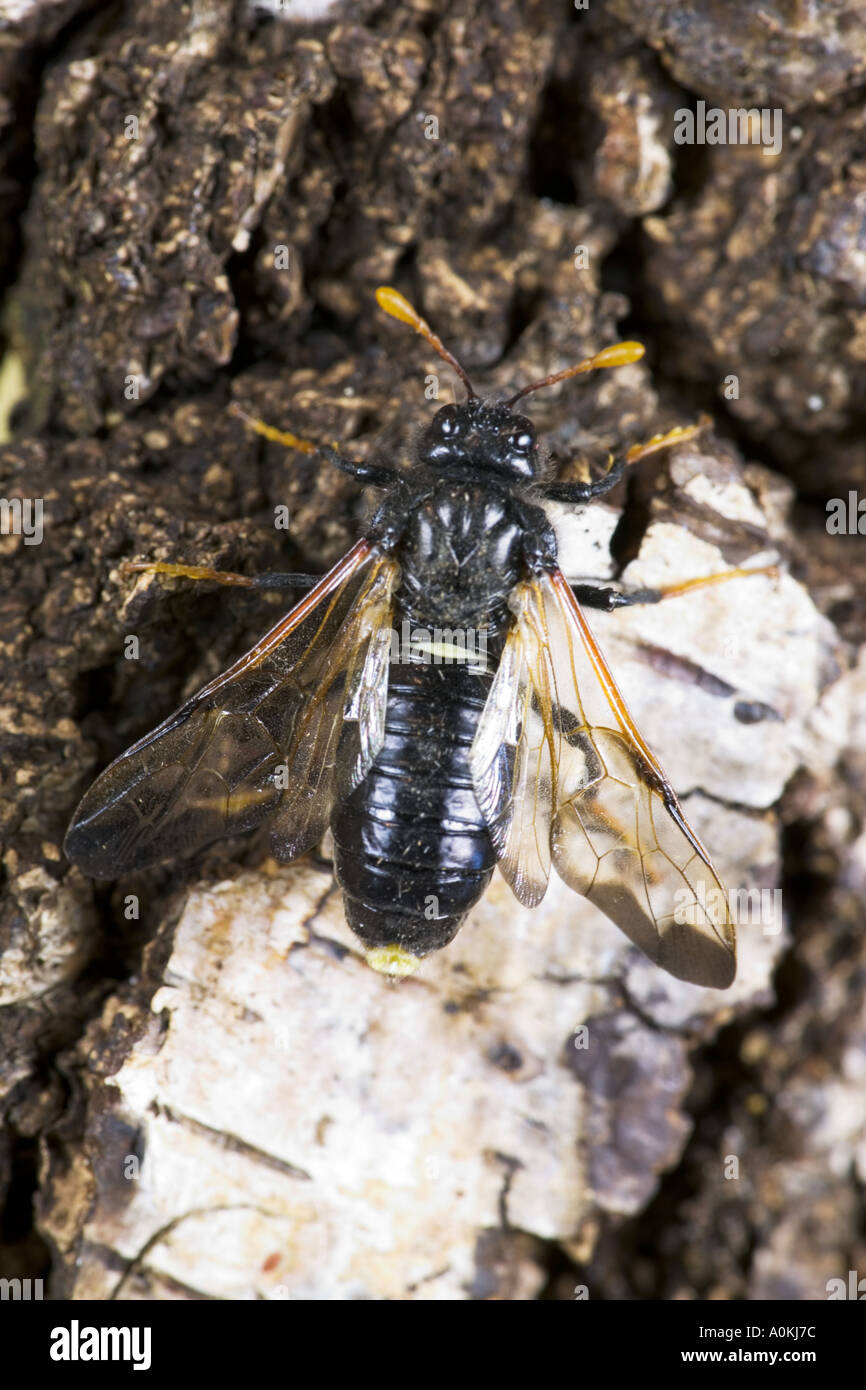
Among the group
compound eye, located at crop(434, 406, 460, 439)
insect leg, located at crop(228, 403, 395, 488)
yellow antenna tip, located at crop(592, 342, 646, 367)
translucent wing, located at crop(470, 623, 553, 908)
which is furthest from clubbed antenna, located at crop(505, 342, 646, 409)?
translucent wing, located at crop(470, 623, 553, 908)

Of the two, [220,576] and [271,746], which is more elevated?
[220,576]

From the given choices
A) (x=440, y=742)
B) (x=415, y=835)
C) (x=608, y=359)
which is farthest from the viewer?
(x=608, y=359)

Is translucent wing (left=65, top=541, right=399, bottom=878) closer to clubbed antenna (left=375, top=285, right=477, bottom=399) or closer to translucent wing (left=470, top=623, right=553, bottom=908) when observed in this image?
translucent wing (left=470, top=623, right=553, bottom=908)

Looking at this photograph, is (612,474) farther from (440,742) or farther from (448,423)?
(440,742)

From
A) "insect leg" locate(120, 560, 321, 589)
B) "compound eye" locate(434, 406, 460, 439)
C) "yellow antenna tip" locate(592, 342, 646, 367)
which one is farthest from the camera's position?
"compound eye" locate(434, 406, 460, 439)

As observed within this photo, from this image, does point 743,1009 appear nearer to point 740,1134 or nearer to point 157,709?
point 740,1134

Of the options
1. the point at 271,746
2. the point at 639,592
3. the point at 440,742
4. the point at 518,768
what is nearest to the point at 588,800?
the point at 518,768

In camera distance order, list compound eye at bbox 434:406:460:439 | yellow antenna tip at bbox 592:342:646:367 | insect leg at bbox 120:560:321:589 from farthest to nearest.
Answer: compound eye at bbox 434:406:460:439, yellow antenna tip at bbox 592:342:646:367, insect leg at bbox 120:560:321:589

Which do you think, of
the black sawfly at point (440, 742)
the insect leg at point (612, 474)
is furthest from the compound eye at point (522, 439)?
the insect leg at point (612, 474)
